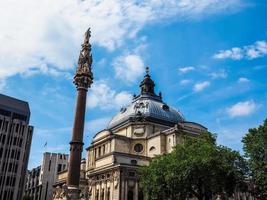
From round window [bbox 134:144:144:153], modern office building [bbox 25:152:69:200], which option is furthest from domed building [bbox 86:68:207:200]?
modern office building [bbox 25:152:69:200]

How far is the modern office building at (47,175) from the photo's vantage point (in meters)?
113

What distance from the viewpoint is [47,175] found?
378 ft

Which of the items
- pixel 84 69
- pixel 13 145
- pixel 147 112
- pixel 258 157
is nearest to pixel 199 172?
pixel 258 157

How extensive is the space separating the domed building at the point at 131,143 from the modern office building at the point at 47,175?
3243cm

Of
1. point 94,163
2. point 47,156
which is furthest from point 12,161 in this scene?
point 47,156

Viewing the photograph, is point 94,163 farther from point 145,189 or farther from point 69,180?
point 69,180

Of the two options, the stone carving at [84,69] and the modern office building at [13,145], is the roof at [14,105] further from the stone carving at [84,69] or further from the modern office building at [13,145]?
the stone carving at [84,69]

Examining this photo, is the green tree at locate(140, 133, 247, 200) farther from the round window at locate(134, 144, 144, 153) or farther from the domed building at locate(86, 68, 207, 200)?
the round window at locate(134, 144, 144, 153)

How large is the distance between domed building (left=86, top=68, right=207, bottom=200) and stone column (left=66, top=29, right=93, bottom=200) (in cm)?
2668

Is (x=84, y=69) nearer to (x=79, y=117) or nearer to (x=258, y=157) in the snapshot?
(x=79, y=117)

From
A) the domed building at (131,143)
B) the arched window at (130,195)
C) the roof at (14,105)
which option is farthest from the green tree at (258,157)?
the roof at (14,105)

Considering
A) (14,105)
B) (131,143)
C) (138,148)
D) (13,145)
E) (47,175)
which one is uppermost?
(14,105)

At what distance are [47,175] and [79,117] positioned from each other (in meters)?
81.5

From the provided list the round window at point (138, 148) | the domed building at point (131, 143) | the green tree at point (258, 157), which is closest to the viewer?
the green tree at point (258, 157)
